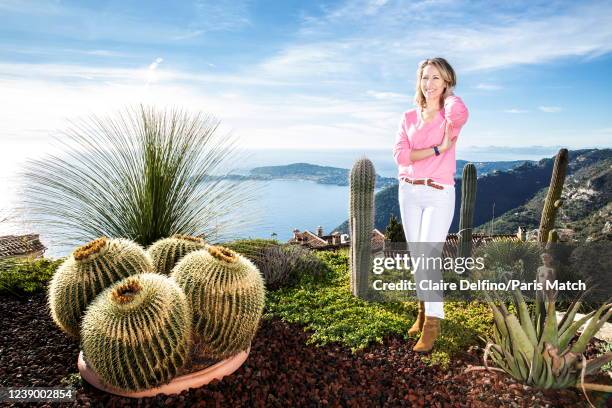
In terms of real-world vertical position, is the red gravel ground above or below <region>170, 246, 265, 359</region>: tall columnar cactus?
below

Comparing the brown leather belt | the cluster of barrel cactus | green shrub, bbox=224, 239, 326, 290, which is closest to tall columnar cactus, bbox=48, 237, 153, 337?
the cluster of barrel cactus

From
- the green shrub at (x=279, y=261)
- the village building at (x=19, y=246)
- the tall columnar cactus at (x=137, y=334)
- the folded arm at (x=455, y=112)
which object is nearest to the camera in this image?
the tall columnar cactus at (x=137, y=334)

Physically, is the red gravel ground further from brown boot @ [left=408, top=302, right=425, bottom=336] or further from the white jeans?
the white jeans

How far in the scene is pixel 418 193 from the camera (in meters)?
4.45

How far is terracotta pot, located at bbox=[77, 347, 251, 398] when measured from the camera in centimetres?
366

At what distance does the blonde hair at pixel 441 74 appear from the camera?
437cm

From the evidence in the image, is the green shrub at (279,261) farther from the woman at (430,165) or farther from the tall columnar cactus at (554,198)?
the tall columnar cactus at (554,198)

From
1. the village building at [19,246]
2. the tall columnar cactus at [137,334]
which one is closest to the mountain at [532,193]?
the village building at [19,246]

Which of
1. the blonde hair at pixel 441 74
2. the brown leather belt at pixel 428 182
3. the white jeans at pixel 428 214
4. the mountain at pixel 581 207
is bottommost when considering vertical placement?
the mountain at pixel 581 207

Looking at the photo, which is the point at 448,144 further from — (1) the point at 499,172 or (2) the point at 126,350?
(1) the point at 499,172

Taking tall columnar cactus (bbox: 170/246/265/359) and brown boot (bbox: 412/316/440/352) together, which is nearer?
tall columnar cactus (bbox: 170/246/265/359)

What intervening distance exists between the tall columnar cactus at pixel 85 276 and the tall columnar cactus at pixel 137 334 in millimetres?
428

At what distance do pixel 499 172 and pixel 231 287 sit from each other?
123ft

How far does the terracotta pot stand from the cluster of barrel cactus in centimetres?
7
